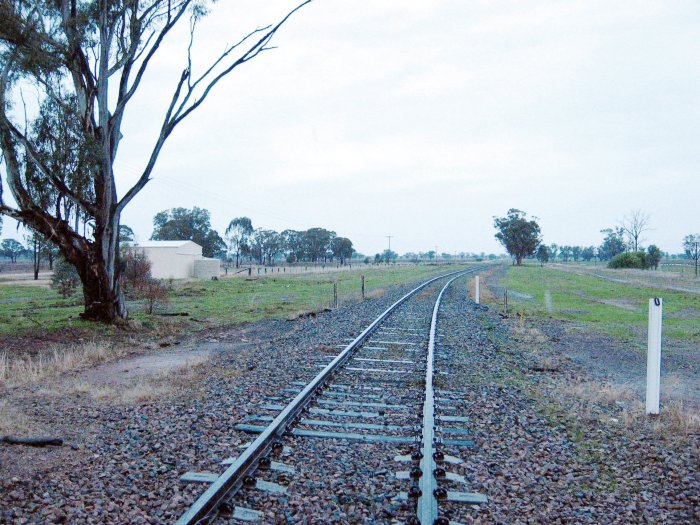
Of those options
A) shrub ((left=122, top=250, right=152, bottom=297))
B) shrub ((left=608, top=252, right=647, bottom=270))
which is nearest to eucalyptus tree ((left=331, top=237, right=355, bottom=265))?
shrub ((left=608, top=252, right=647, bottom=270))

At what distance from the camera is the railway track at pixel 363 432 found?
4203 mm

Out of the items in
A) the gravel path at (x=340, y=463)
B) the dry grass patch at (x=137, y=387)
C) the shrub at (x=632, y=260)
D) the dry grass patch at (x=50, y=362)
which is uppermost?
the shrub at (x=632, y=260)

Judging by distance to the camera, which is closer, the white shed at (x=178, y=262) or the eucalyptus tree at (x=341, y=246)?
the white shed at (x=178, y=262)

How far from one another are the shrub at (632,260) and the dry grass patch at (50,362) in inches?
3211

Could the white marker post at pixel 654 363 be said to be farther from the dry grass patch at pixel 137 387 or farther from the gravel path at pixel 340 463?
the dry grass patch at pixel 137 387

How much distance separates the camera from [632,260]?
81.3m

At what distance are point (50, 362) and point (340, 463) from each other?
298 inches

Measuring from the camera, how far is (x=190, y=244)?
58156 millimetres

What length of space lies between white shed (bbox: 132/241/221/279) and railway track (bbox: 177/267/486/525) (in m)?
41.6

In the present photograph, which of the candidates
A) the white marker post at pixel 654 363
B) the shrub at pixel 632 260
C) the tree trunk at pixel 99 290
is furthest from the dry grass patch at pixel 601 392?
the shrub at pixel 632 260

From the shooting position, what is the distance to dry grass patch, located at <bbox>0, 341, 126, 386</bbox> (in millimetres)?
9289

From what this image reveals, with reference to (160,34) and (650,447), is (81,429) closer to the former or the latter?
(650,447)

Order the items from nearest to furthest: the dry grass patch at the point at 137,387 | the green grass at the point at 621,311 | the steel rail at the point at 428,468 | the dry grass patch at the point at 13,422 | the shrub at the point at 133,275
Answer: the steel rail at the point at 428,468
the dry grass patch at the point at 13,422
the dry grass patch at the point at 137,387
the green grass at the point at 621,311
the shrub at the point at 133,275

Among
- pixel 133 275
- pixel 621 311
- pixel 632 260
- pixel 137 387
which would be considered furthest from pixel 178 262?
pixel 632 260
